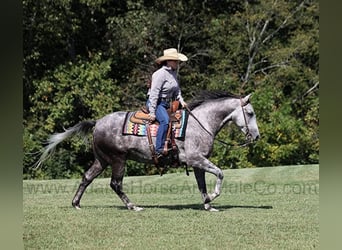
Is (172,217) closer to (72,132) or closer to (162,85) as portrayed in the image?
(162,85)

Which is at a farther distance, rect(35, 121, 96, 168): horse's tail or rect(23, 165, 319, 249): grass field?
rect(35, 121, 96, 168): horse's tail

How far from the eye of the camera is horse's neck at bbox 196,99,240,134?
21.6 ft

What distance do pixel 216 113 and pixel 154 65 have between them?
3.26 m

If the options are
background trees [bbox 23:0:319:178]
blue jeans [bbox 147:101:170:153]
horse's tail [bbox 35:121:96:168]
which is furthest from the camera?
background trees [bbox 23:0:319:178]

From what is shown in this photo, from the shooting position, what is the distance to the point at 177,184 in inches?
332

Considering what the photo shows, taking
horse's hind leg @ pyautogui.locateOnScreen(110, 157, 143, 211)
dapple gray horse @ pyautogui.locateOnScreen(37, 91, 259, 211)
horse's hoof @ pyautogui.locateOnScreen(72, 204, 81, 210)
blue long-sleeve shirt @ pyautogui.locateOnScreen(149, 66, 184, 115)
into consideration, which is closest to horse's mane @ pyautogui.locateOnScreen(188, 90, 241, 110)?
dapple gray horse @ pyautogui.locateOnScreen(37, 91, 259, 211)

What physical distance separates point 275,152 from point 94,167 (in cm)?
438

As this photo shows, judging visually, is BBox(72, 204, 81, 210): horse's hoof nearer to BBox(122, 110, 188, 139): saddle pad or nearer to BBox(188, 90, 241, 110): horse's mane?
BBox(122, 110, 188, 139): saddle pad

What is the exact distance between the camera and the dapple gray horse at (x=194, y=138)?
6535mm

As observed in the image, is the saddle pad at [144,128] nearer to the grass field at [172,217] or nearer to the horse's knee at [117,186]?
the horse's knee at [117,186]

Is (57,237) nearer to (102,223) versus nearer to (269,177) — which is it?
(102,223)

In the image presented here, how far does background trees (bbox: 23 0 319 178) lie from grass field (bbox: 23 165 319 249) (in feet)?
3.38

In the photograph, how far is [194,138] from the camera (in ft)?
21.5
